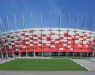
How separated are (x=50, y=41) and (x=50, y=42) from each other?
1.12 ft

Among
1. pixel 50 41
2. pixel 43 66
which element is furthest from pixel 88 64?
pixel 50 41

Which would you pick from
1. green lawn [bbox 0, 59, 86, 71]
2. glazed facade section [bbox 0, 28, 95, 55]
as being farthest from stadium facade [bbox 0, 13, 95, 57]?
green lawn [bbox 0, 59, 86, 71]

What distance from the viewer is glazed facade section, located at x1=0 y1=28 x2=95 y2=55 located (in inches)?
3337

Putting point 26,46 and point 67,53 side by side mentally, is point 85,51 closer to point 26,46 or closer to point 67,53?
point 67,53

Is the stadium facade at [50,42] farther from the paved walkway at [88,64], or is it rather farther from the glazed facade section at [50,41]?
the paved walkway at [88,64]

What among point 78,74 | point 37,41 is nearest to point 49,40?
point 37,41

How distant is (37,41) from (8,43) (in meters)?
9.86

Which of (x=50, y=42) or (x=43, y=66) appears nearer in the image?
(x=43, y=66)

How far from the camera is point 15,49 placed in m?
86.4

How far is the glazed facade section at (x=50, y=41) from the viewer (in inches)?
3337

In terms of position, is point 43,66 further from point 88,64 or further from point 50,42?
point 50,42

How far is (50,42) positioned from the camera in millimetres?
85000

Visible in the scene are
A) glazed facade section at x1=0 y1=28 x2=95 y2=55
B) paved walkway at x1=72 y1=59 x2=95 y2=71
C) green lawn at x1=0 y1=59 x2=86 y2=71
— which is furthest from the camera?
glazed facade section at x1=0 y1=28 x2=95 y2=55

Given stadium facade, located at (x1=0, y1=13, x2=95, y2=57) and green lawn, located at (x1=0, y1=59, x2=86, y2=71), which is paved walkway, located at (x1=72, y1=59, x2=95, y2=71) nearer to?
green lawn, located at (x1=0, y1=59, x2=86, y2=71)
